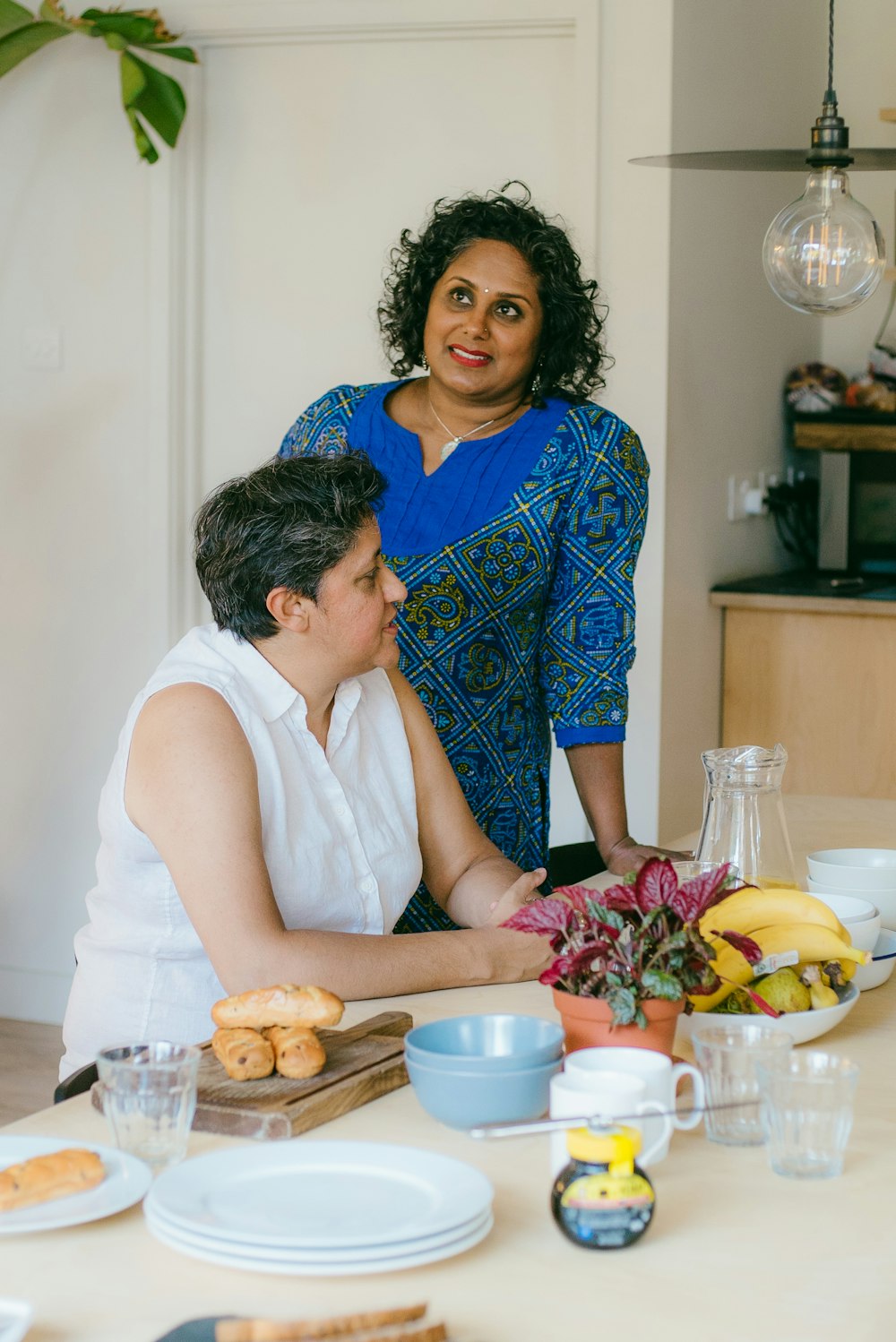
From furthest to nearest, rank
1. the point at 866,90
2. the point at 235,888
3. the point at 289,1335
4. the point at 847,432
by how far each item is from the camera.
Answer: the point at 866,90
the point at 847,432
the point at 235,888
the point at 289,1335

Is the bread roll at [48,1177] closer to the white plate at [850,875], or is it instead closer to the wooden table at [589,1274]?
the wooden table at [589,1274]

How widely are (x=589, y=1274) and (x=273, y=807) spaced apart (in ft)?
2.61

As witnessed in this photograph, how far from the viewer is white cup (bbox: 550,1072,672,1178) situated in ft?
3.57

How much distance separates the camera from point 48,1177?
107 cm

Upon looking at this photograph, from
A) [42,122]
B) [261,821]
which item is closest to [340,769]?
[261,821]

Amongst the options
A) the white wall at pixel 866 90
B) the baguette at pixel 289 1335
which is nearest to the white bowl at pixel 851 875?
the baguette at pixel 289 1335

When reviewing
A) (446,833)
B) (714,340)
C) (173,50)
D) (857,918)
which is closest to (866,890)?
(857,918)

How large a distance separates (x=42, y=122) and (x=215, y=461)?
880 mm

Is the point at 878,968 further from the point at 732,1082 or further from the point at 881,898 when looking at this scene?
the point at 732,1082

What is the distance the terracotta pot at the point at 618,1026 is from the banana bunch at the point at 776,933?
0.46 feet

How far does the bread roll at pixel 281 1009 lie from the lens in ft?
4.25

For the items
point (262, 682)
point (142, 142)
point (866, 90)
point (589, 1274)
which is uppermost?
point (866, 90)

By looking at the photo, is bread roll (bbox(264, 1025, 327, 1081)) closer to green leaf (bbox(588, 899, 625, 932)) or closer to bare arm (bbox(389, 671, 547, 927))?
green leaf (bbox(588, 899, 625, 932))

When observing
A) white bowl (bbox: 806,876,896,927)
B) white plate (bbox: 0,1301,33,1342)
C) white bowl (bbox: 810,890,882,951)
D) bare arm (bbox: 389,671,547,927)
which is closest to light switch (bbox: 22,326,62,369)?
bare arm (bbox: 389,671,547,927)
